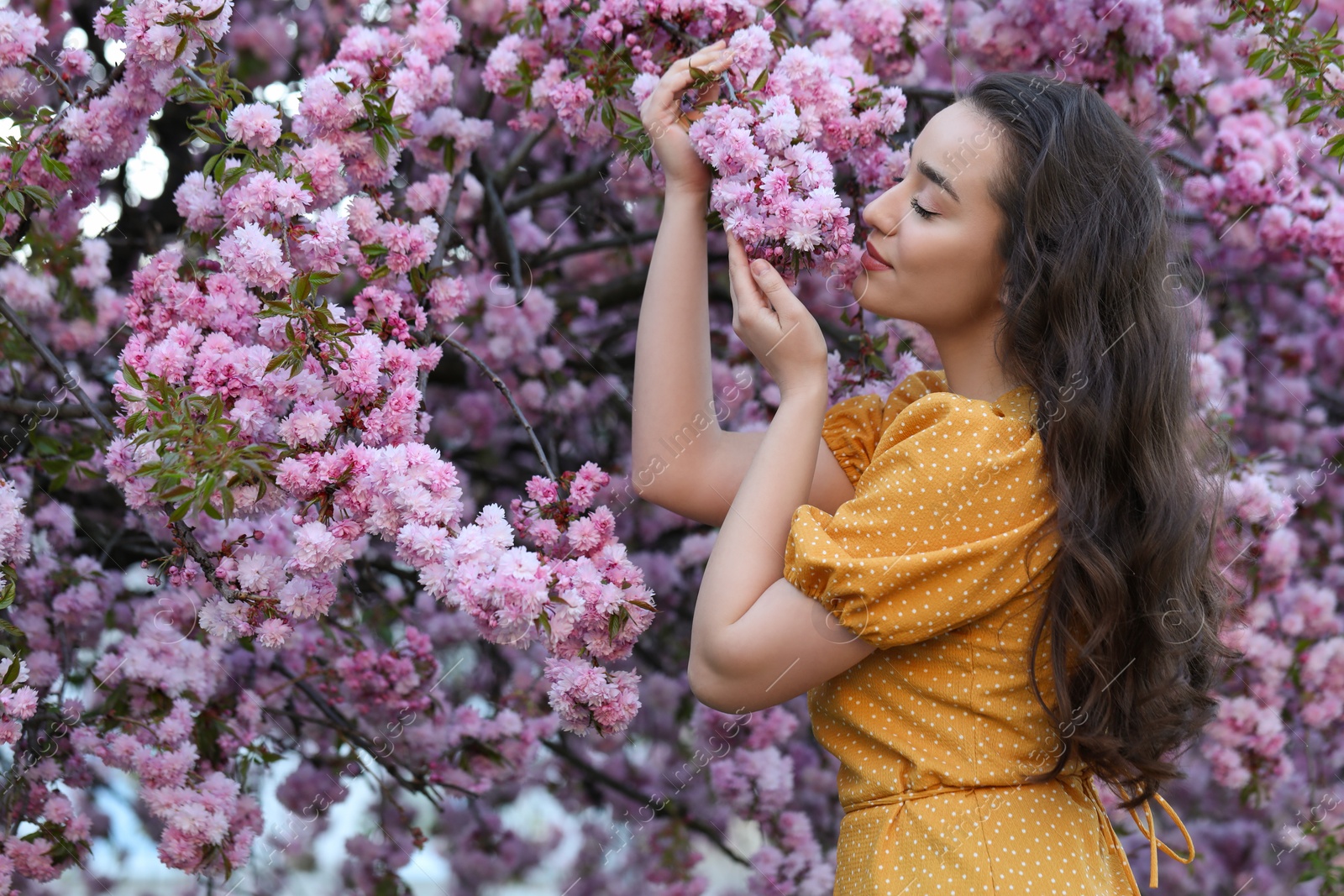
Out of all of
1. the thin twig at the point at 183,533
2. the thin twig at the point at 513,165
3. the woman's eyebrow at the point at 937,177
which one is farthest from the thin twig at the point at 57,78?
the woman's eyebrow at the point at 937,177

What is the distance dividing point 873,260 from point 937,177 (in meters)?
0.13

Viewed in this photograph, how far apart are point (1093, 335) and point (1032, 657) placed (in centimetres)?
40

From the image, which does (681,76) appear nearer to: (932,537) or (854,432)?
(854,432)

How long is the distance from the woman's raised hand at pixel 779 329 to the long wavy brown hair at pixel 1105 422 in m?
0.25

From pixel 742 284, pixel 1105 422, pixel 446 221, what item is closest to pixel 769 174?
pixel 742 284

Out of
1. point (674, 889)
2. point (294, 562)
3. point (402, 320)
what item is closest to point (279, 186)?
point (402, 320)

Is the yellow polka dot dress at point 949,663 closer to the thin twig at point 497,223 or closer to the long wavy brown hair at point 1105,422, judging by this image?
the long wavy brown hair at point 1105,422

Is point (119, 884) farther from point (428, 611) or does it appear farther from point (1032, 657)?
point (1032, 657)

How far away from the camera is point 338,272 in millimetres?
1640

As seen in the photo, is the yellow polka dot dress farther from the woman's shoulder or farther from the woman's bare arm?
the woman's bare arm

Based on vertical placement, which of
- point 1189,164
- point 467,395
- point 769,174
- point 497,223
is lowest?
point 467,395

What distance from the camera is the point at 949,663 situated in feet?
4.32

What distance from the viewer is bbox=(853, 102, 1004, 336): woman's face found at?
1411 mm

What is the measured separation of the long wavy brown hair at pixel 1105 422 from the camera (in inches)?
51.5
